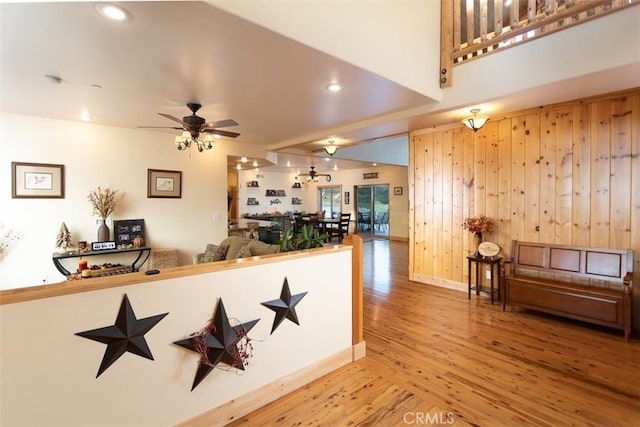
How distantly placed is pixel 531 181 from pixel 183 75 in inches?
166

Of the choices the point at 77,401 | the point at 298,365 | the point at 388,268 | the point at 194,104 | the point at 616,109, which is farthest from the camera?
the point at 388,268

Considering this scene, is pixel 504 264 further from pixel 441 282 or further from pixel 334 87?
pixel 334 87

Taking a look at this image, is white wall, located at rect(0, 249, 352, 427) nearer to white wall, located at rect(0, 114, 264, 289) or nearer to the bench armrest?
the bench armrest

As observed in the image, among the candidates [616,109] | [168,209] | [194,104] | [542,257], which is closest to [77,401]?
[194,104]

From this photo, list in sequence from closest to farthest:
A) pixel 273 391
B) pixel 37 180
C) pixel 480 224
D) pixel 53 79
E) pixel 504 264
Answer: pixel 273 391, pixel 53 79, pixel 504 264, pixel 37 180, pixel 480 224

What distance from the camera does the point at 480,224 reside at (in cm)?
414

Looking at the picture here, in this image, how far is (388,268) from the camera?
20.0 feet

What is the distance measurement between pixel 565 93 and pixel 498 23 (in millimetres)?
1023

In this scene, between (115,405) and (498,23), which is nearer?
(115,405)

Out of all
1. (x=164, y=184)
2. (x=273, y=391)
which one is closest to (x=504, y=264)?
(x=273, y=391)

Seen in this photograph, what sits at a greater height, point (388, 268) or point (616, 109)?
point (616, 109)

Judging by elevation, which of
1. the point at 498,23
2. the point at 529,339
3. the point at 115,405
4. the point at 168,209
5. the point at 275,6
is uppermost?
the point at 498,23

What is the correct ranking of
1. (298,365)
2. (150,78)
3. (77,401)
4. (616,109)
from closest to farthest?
(77,401) → (298,365) → (150,78) → (616,109)

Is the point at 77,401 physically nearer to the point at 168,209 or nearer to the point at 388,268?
the point at 168,209
